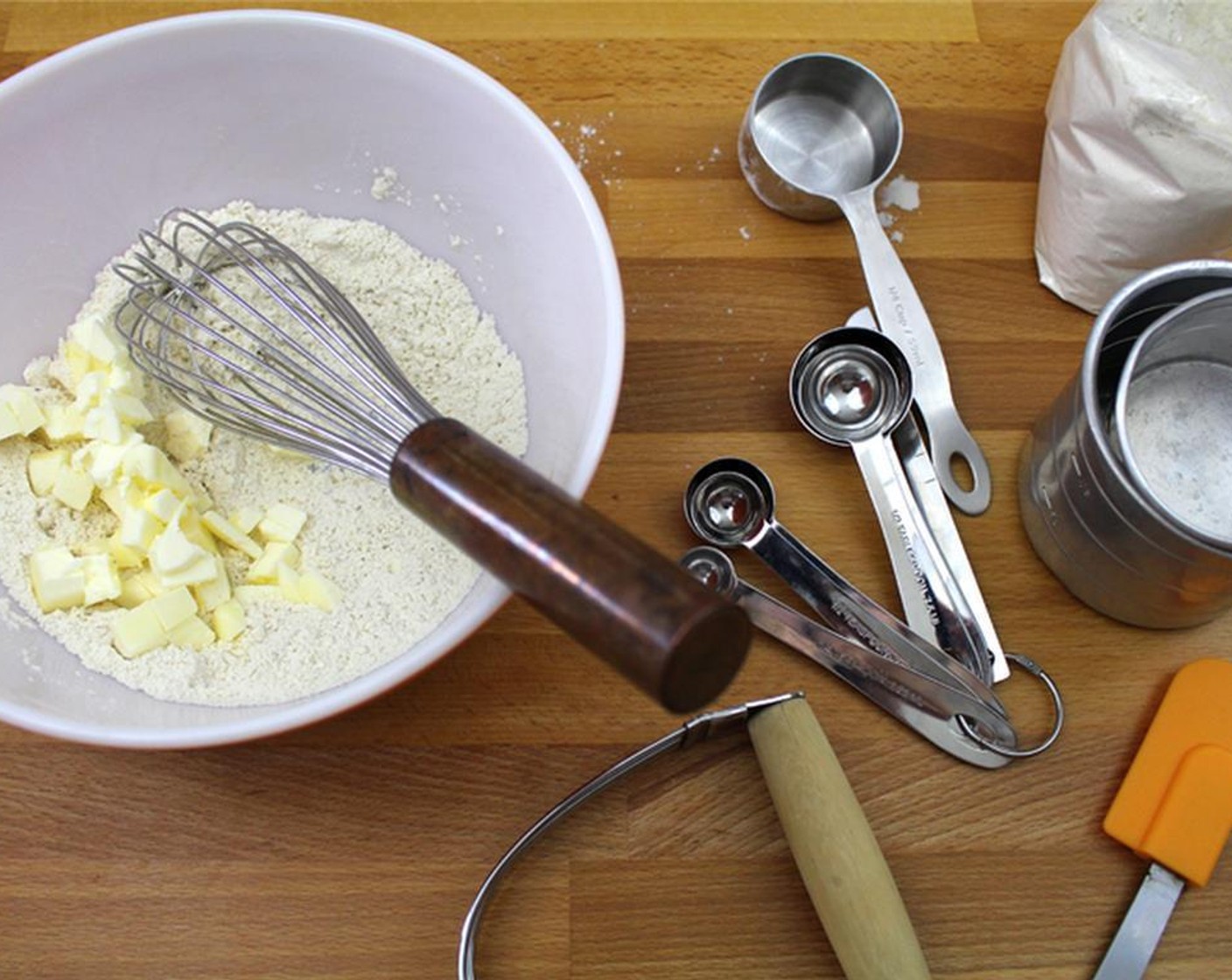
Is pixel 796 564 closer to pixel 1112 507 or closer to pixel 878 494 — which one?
pixel 878 494

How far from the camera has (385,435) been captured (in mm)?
641

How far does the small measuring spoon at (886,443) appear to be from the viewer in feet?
2.55

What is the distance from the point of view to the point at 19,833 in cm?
74

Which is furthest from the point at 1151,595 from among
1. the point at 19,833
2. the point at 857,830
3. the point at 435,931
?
the point at 19,833

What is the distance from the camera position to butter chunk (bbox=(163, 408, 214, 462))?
2.52 feet

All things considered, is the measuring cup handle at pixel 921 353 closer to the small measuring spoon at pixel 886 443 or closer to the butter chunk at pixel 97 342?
the small measuring spoon at pixel 886 443

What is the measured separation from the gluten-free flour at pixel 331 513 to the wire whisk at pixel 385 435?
3 cm

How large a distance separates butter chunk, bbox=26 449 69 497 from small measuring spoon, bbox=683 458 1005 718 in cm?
45

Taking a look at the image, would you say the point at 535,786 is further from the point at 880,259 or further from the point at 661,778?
the point at 880,259

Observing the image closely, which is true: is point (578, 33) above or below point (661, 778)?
above

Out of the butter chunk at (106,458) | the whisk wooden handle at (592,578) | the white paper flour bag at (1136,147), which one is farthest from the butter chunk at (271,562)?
the white paper flour bag at (1136,147)

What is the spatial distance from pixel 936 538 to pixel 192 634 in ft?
1.78

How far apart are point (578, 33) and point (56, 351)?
1.72ft

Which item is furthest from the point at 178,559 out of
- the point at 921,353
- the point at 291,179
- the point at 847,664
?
the point at 921,353
